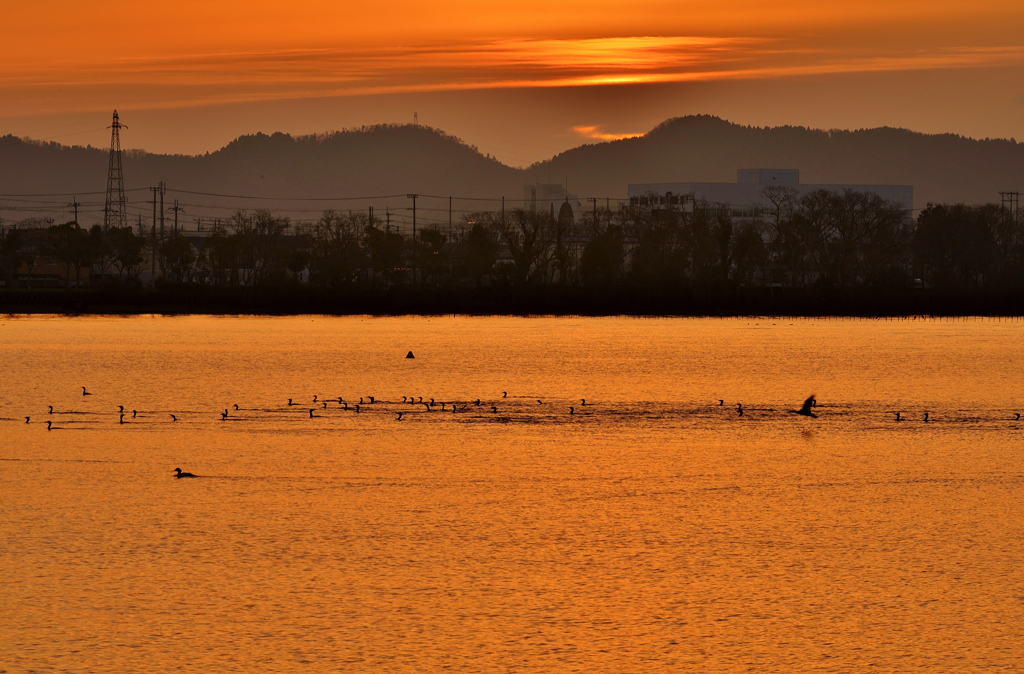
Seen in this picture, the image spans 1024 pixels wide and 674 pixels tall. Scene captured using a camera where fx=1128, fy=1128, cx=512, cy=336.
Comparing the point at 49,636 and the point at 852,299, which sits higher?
the point at 852,299

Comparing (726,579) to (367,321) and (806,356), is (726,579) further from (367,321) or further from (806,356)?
(367,321)

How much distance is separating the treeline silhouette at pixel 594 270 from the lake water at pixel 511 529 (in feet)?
188

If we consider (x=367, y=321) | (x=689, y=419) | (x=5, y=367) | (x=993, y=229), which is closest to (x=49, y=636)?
(x=689, y=419)

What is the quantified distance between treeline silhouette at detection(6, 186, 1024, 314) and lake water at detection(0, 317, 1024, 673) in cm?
5744

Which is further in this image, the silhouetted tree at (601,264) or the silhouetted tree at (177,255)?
the silhouetted tree at (177,255)

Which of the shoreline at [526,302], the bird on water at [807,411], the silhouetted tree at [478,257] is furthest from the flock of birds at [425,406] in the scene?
the silhouetted tree at [478,257]

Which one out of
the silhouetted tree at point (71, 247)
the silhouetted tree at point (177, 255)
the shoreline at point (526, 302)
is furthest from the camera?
the silhouetted tree at point (71, 247)

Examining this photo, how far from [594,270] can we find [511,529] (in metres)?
87.1

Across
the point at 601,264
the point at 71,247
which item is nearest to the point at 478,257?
the point at 601,264

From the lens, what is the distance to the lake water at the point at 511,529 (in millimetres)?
10383

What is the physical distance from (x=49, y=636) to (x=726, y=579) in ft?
22.6

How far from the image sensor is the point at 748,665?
988 cm

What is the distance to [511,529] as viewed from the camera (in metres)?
14.5

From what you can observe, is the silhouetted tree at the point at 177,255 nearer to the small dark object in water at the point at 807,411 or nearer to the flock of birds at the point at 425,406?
the flock of birds at the point at 425,406
